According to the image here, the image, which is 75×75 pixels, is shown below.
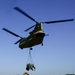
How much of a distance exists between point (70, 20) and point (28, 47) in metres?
7.37

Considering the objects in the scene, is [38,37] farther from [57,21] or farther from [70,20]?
[70,20]

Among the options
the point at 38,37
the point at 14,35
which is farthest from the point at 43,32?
the point at 14,35

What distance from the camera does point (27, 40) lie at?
89.4 ft

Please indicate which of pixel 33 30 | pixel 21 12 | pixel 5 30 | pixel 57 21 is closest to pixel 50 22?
pixel 57 21

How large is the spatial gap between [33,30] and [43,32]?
254 cm

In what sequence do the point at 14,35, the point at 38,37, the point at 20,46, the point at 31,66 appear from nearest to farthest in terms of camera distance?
the point at 38,37, the point at 31,66, the point at 20,46, the point at 14,35

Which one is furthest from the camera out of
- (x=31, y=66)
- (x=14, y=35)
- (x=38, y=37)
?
(x=14, y=35)

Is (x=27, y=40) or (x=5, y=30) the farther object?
(x=5, y=30)

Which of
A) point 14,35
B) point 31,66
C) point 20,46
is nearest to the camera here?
point 31,66

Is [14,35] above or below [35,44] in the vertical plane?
above

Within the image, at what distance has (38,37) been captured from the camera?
2486 cm

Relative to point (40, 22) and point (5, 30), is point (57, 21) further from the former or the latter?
point (5, 30)

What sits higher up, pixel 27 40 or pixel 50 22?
pixel 50 22

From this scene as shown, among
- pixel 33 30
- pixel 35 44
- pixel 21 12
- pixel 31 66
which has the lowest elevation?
pixel 31 66
